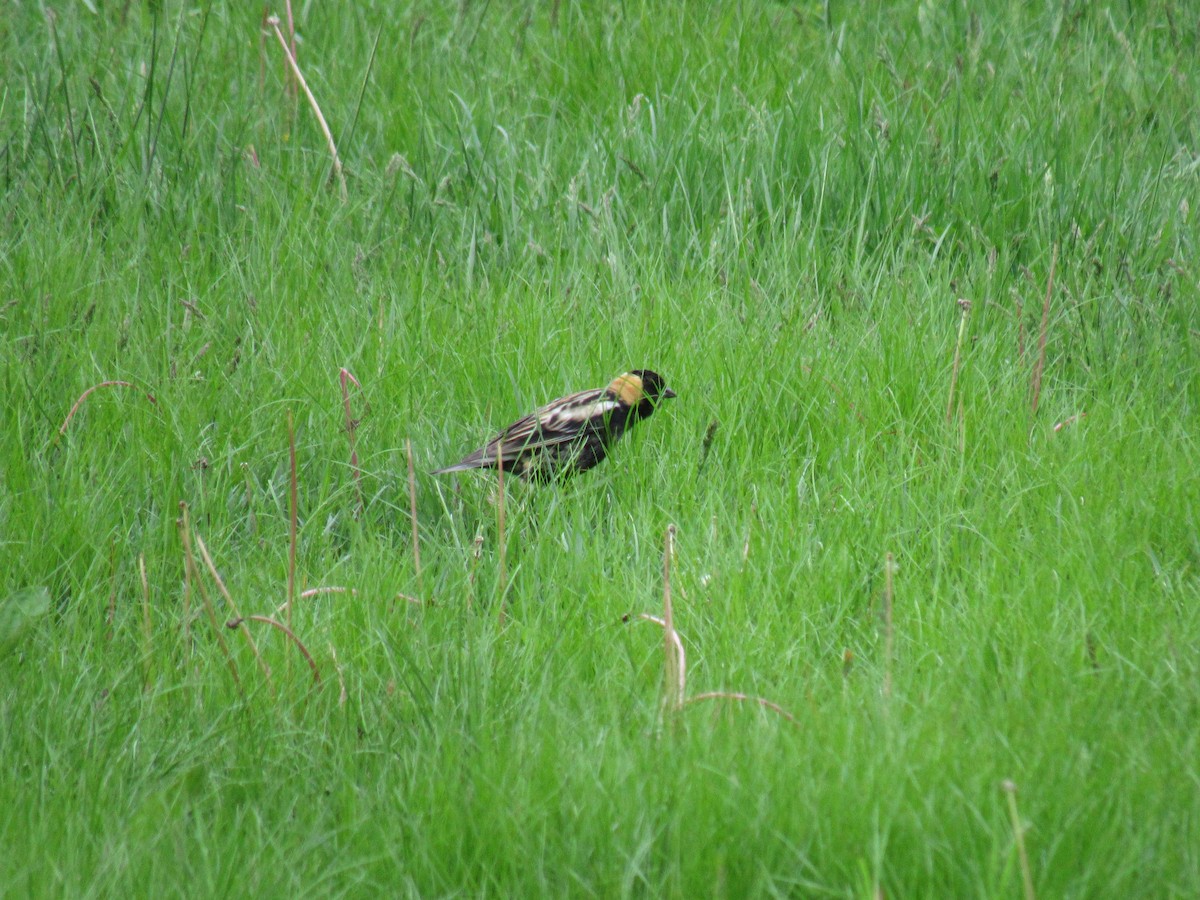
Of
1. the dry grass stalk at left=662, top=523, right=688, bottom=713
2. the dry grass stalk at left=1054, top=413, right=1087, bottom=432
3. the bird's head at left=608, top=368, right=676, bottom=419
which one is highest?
A: the dry grass stalk at left=662, top=523, right=688, bottom=713

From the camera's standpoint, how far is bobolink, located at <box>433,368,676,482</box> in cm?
403

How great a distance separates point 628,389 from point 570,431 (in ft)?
1.01

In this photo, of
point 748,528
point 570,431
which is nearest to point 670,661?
point 748,528

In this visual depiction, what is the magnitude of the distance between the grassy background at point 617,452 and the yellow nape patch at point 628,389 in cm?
11

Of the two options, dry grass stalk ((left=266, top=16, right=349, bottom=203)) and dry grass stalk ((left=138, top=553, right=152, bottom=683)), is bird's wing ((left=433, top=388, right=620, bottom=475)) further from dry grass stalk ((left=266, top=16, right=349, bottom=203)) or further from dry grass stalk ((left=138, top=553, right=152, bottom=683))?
dry grass stalk ((left=266, top=16, right=349, bottom=203))

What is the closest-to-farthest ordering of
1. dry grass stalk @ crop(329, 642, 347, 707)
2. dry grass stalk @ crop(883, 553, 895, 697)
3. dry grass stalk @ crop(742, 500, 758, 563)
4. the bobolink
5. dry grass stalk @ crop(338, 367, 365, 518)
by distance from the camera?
dry grass stalk @ crop(883, 553, 895, 697)
dry grass stalk @ crop(329, 642, 347, 707)
dry grass stalk @ crop(742, 500, 758, 563)
dry grass stalk @ crop(338, 367, 365, 518)
the bobolink

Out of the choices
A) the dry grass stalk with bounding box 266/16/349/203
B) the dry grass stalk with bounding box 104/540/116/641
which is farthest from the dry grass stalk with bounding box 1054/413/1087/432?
the dry grass stalk with bounding box 266/16/349/203

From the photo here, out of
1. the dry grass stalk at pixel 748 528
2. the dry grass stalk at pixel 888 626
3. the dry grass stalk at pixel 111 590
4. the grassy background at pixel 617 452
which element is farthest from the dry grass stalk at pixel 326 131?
the dry grass stalk at pixel 888 626

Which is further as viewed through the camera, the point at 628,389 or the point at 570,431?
the point at 628,389

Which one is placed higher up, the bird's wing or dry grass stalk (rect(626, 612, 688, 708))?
dry grass stalk (rect(626, 612, 688, 708))

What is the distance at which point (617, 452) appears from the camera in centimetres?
421

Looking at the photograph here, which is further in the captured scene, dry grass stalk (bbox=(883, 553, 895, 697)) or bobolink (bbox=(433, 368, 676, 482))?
bobolink (bbox=(433, 368, 676, 482))

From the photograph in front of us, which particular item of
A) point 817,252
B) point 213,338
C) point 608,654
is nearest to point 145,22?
point 213,338

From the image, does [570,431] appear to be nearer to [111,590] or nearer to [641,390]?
[641,390]
